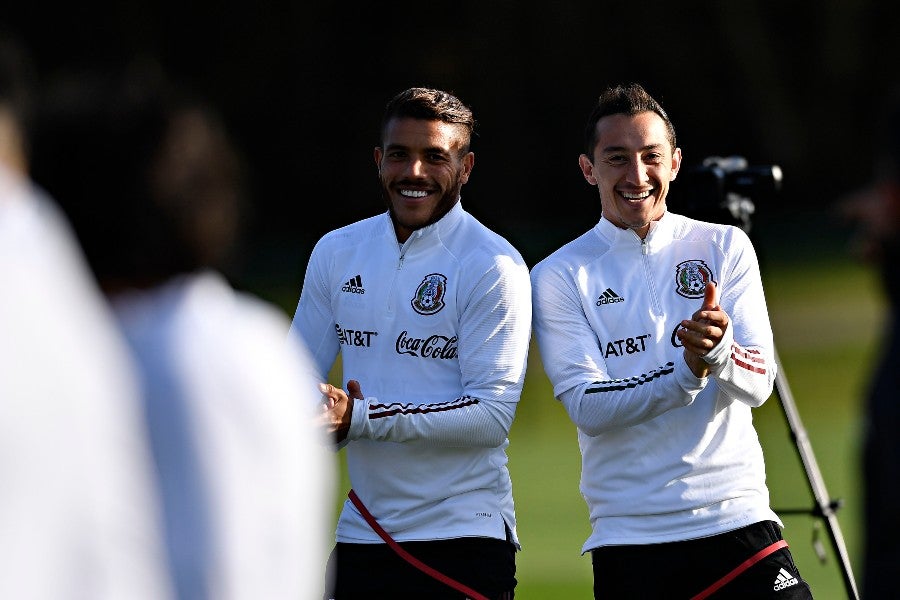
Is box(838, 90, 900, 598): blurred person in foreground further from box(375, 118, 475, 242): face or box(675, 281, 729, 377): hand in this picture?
box(375, 118, 475, 242): face

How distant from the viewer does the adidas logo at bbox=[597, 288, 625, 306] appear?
4.12 m

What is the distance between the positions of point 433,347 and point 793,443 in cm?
131

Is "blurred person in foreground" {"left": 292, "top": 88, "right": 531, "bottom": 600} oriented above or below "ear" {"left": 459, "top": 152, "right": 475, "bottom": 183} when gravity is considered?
below

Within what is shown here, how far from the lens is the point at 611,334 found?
409 cm

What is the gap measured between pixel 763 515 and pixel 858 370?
1479 cm

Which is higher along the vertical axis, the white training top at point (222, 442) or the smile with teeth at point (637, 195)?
the smile with teeth at point (637, 195)

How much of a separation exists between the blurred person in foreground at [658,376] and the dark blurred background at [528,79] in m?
21.8

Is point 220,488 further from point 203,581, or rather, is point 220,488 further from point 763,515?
point 763,515

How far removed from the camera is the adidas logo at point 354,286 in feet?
13.7

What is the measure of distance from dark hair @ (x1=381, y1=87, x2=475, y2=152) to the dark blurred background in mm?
21820

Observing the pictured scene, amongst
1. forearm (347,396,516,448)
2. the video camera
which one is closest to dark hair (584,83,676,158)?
the video camera

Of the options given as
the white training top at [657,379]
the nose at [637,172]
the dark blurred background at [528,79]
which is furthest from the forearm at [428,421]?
the dark blurred background at [528,79]

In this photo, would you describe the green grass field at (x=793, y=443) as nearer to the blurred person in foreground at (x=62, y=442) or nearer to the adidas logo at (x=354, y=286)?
the adidas logo at (x=354, y=286)

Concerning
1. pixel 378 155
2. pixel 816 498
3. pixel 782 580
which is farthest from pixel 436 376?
pixel 816 498
